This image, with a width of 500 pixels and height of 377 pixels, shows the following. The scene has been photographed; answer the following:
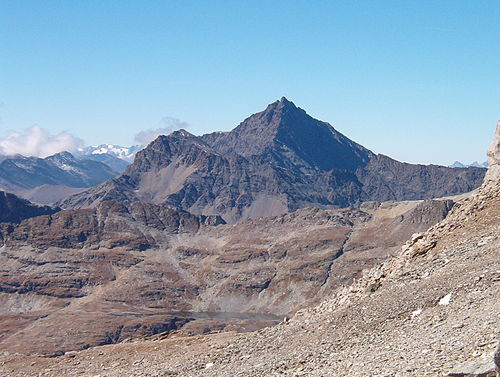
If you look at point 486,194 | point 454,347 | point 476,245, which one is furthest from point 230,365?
point 486,194

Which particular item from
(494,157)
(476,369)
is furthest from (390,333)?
(494,157)

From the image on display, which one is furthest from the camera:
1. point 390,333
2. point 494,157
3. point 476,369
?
point 494,157

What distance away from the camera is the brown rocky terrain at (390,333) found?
2502 centimetres

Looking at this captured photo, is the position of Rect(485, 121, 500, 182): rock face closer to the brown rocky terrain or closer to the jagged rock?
the brown rocky terrain

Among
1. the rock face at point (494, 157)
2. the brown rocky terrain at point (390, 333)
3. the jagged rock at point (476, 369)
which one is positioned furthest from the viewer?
the rock face at point (494, 157)

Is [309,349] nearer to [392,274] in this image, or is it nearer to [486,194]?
[392,274]

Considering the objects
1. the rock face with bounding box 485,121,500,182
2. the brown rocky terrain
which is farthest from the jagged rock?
the rock face with bounding box 485,121,500,182

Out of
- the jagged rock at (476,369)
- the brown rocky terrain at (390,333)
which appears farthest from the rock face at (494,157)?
the jagged rock at (476,369)

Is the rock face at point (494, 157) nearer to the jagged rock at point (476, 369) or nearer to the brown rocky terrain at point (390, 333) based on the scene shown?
the brown rocky terrain at point (390, 333)

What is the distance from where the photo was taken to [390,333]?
29.9 metres

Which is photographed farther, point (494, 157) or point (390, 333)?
point (494, 157)

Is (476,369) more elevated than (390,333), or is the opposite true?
(476,369)

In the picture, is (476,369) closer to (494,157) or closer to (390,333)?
(390,333)

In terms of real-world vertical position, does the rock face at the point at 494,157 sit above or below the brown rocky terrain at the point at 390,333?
above
